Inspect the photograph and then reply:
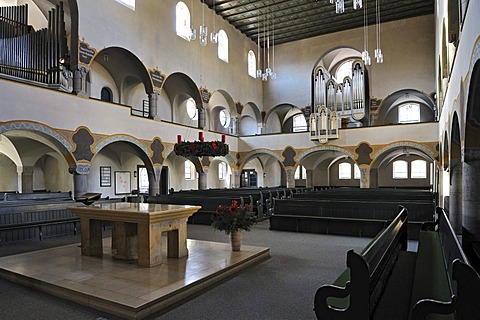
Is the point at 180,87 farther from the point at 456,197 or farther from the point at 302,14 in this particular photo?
the point at 456,197

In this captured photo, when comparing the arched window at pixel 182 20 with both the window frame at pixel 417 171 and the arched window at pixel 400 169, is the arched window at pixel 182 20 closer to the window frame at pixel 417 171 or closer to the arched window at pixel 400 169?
the arched window at pixel 400 169

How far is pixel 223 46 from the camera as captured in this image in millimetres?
18391

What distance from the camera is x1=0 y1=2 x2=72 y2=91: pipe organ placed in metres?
9.76

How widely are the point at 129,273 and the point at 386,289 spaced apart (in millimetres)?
3096

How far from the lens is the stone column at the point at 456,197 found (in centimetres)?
692

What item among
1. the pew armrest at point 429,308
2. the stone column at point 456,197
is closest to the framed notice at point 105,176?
the stone column at point 456,197

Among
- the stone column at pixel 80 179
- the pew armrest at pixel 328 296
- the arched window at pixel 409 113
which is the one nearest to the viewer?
the pew armrest at pixel 328 296

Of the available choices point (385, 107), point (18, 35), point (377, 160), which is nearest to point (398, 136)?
point (377, 160)

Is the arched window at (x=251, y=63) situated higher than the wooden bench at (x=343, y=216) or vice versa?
the arched window at (x=251, y=63)

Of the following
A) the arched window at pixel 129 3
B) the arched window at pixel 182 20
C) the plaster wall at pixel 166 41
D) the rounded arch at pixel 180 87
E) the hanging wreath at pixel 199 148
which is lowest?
the hanging wreath at pixel 199 148

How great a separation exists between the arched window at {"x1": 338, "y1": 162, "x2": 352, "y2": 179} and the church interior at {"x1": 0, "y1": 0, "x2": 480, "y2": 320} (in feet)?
0.22

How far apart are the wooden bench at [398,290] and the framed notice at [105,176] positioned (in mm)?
13194

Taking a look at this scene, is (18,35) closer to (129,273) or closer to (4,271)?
(4,271)

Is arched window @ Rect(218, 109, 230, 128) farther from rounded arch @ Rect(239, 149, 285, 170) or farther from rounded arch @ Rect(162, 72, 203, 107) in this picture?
rounded arch @ Rect(162, 72, 203, 107)
